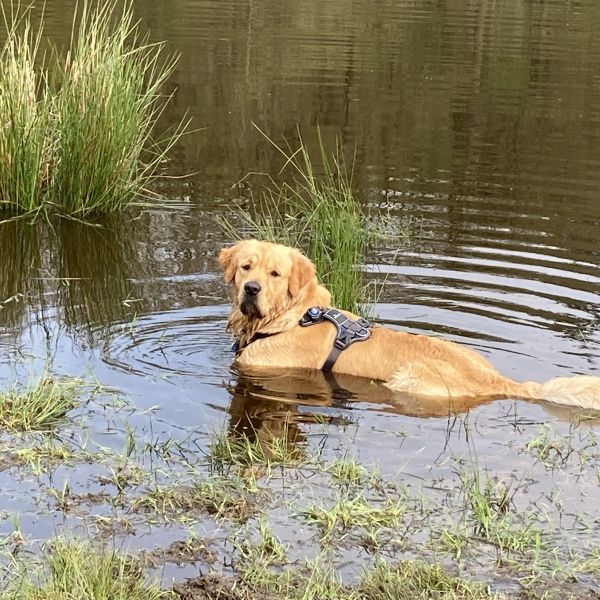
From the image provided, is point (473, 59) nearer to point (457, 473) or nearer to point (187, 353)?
point (187, 353)

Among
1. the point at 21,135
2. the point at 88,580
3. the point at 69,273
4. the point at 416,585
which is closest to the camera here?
the point at 88,580

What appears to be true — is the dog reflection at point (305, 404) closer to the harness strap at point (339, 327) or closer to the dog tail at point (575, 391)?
the dog tail at point (575, 391)

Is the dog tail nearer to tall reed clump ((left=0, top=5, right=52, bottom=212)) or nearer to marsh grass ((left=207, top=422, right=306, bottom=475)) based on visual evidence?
marsh grass ((left=207, top=422, right=306, bottom=475))

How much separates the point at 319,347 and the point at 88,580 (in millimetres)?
3762

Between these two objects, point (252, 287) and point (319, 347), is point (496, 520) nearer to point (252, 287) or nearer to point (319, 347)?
point (319, 347)

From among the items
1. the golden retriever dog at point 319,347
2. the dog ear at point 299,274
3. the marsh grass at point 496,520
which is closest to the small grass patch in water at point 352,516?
the marsh grass at point 496,520

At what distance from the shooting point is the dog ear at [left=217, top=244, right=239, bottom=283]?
7488mm

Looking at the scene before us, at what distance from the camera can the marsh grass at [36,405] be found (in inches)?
234

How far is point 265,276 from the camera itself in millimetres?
7418

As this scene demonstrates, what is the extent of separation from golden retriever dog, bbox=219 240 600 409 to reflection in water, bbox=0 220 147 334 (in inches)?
59.5

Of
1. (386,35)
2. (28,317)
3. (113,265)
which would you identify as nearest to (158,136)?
(113,265)

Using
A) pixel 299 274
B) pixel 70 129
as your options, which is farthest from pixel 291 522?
pixel 70 129

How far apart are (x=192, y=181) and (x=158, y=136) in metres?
2.53

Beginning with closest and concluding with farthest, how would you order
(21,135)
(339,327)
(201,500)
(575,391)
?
(201,500), (575,391), (339,327), (21,135)
